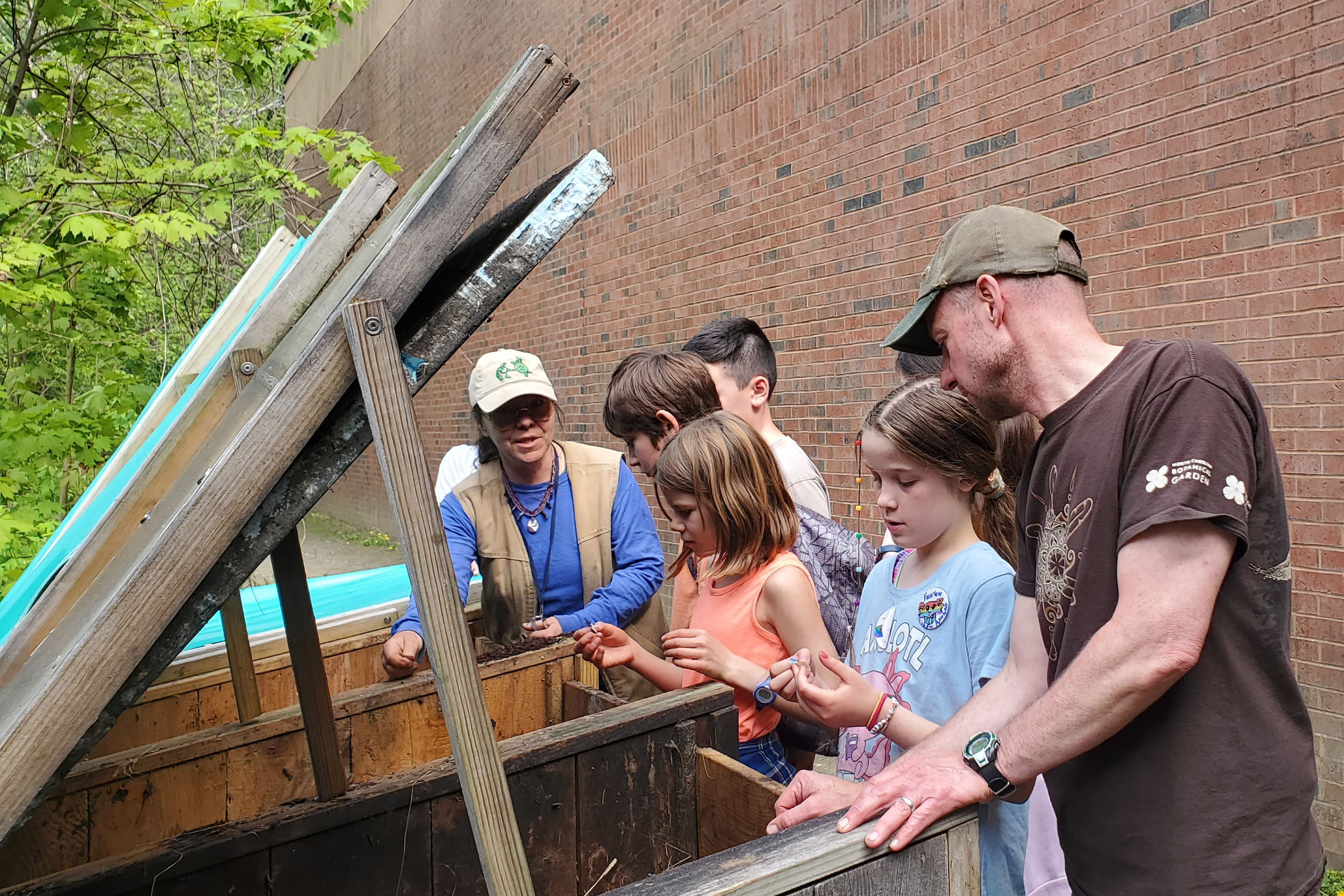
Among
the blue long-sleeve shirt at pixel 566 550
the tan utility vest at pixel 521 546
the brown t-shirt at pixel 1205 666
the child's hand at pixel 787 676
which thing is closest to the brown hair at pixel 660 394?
the tan utility vest at pixel 521 546

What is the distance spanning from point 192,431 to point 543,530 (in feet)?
5.87

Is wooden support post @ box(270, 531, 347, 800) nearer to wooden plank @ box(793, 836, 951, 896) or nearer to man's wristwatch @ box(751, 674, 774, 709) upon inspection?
man's wristwatch @ box(751, 674, 774, 709)

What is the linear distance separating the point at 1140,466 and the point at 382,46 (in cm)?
1594

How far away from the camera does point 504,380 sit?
9.76ft

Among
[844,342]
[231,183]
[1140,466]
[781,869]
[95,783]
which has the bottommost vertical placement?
[781,869]

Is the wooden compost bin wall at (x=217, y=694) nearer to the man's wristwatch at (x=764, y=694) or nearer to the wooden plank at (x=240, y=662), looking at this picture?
the wooden plank at (x=240, y=662)

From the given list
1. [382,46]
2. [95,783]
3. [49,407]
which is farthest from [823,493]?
[382,46]

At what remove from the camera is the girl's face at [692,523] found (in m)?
2.42

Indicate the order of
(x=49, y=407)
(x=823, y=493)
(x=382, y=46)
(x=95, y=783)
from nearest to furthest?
(x=95, y=783) < (x=823, y=493) < (x=49, y=407) < (x=382, y=46)

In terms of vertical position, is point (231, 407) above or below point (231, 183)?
below

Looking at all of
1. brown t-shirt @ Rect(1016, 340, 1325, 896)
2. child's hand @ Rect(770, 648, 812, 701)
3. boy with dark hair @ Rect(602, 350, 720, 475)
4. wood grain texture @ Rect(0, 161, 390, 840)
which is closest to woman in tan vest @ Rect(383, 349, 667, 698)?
boy with dark hair @ Rect(602, 350, 720, 475)

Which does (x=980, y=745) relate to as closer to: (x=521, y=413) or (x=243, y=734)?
(x=243, y=734)

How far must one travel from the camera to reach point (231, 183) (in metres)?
7.44

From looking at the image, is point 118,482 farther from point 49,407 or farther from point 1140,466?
point 49,407
